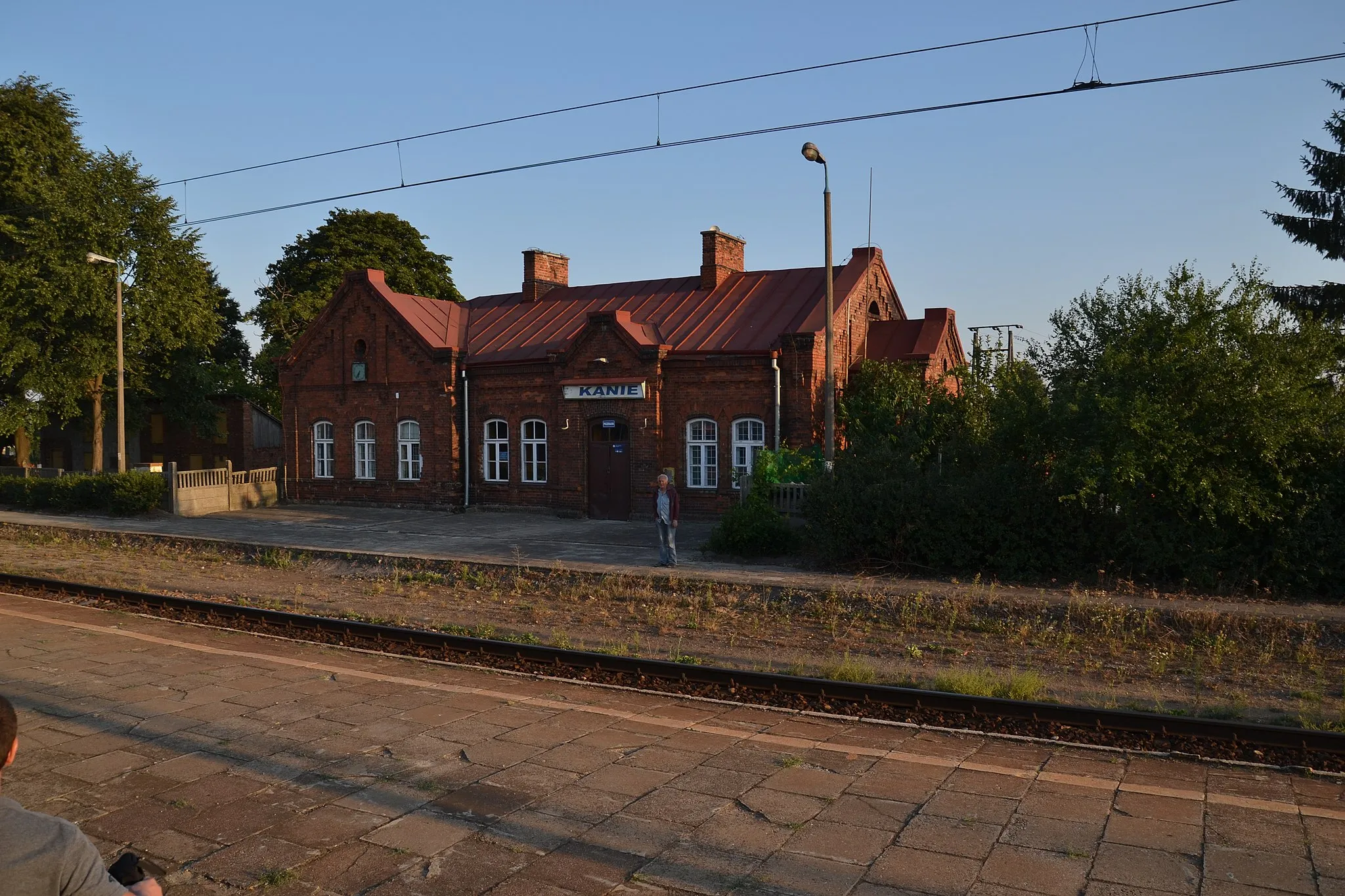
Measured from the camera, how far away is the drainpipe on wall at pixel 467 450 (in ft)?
96.2

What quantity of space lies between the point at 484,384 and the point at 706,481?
25.1 feet

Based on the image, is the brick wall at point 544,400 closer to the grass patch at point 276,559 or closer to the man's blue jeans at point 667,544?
the man's blue jeans at point 667,544

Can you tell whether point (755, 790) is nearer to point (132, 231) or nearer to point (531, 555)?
point (531, 555)

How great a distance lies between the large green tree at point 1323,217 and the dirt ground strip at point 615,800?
2843 centimetres

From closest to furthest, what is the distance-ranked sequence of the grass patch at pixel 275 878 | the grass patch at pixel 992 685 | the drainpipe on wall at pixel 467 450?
the grass patch at pixel 275 878 < the grass patch at pixel 992 685 < the drainpipe on wall at pixel 467 450

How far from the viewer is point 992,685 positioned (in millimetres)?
9273

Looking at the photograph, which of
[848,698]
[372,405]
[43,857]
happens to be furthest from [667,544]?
[372,405]

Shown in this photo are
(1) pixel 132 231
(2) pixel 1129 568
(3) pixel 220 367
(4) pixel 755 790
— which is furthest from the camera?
(3) pixel 220 367

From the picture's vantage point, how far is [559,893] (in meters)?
5.06

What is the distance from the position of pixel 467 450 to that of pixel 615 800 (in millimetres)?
23749

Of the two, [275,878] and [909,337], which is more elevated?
[909,337]

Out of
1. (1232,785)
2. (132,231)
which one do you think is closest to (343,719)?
(1232,785)

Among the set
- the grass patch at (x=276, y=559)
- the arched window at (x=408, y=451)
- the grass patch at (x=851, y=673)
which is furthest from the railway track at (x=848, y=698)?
the arched window at (x=408, y=451)

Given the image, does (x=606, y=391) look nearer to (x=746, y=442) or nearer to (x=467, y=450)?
(x=746, y=442)
